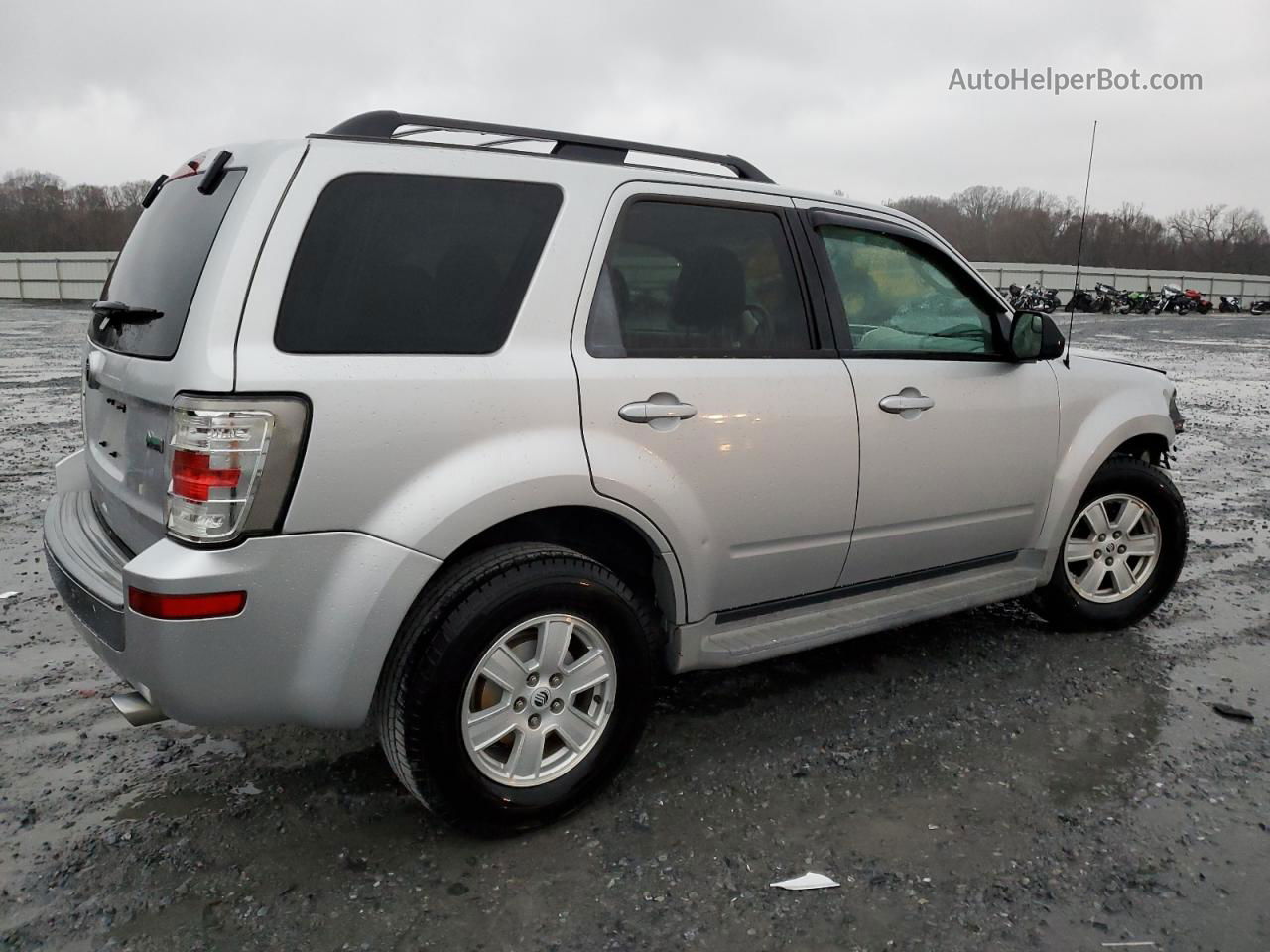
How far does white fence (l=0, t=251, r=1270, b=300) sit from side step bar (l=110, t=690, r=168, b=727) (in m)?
32.1

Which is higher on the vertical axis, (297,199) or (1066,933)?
(297,199)

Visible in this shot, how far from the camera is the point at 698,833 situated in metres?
2.94

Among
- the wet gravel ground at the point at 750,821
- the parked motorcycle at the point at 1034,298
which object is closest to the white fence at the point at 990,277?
the parked motorcycle at the point at 1034,298

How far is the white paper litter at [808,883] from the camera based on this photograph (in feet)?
8.79

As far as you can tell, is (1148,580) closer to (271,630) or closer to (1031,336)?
(1031,336)

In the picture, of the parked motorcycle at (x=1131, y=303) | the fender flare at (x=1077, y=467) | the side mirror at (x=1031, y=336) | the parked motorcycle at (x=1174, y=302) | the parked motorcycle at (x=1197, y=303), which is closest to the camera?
the side mirror at (x=1031, y=336)

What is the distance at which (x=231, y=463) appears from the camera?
240 centimetres

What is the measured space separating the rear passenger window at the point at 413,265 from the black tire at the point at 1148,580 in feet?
9.23

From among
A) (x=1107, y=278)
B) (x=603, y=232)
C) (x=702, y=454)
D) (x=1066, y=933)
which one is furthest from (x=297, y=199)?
(x=1107, y=278)

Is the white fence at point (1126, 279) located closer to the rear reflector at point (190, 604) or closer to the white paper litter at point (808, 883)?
the white paper litter at point (808, 883)

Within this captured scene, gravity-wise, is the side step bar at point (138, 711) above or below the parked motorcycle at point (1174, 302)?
below

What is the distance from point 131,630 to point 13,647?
228cm

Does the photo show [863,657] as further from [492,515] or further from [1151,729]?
[492,515]

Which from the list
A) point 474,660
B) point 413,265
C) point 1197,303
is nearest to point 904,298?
point 413,265
